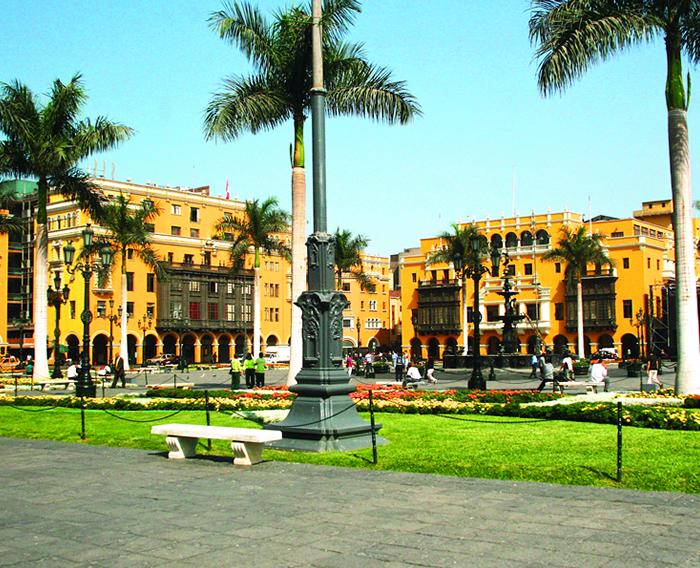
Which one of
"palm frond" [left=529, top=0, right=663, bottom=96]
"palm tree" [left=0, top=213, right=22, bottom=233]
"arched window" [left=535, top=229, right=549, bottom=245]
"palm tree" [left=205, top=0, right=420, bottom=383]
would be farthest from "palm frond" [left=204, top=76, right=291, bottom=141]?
"arched window" [left=535, top=229, right=549, bottom=245]

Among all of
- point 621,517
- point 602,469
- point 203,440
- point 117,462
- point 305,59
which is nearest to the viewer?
point 621,517

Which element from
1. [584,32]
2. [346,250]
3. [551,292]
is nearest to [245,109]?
[584,32]

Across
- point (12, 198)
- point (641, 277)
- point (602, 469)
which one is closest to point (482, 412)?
point (602, 469)

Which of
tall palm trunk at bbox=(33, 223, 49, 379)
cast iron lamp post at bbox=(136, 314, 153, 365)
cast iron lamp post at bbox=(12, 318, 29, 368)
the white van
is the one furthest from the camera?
cast iron lamp post at bbox=(136, 314, 153, 365)

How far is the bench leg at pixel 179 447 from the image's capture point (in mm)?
13172

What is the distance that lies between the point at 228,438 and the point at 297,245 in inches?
453

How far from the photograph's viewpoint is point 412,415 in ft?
63.2

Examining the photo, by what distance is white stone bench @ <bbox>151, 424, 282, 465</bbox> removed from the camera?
39.8ft

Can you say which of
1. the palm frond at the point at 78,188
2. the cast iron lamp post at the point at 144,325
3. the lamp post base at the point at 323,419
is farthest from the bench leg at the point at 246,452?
the cast iron lamp post at the point at 144,325

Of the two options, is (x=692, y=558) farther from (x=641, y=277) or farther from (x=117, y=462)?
(x=641, y=277)

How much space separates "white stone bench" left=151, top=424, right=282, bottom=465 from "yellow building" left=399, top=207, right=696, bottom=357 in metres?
65.4

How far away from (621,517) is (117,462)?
25.7ft

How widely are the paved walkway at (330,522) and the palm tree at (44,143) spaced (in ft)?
78.6

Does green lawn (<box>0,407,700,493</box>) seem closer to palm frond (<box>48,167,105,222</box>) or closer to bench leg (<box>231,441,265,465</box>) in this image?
bench leg (<box>231,441,265,465</box>)
